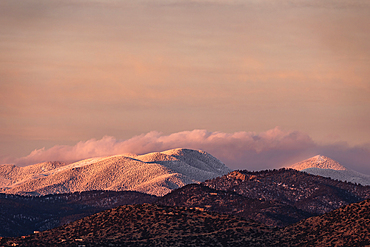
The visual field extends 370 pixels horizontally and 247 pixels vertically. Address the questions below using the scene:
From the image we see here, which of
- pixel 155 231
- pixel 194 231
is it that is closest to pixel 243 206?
pixel 194 231

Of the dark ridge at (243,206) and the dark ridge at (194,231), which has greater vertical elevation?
the dark ridge at (243,206)

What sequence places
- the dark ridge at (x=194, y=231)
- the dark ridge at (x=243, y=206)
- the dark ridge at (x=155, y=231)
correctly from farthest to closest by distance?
the dark ridge at (x=243, y=206)
the dark ridge at (x=155, y=231)
the dark ridge at (x=194, y=231)

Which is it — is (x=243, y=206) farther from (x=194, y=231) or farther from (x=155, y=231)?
(x=155, y=231)

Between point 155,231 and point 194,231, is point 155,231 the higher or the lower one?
the lower one

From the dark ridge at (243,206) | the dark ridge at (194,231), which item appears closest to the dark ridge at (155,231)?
the dark ridge at (194,231)

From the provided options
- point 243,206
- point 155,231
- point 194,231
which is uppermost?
point 243,206

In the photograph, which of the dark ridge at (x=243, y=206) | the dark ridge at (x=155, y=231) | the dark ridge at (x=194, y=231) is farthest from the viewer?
the dark ridge at (x=243, y=206)

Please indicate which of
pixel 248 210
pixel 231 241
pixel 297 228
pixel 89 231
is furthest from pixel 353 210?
pixel 248 210

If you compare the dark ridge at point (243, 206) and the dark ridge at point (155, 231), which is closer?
the dark ridge at point (155, 231)

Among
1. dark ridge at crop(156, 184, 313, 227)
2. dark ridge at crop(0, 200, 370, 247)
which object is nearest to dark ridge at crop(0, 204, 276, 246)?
dark ridge at crop(0, 200, 370, 247)

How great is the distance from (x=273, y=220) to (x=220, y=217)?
51.7 meters

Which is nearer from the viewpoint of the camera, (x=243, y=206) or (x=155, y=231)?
(x=155, y=231)

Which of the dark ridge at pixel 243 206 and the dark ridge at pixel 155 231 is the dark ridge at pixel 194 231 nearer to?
the dark ridge at pixel 155 231

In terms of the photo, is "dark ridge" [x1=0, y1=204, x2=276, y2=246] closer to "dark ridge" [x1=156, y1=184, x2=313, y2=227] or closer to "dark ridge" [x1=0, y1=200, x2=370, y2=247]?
"dark ridge" [x1=0, y1=200, x2=370, y2=247]
